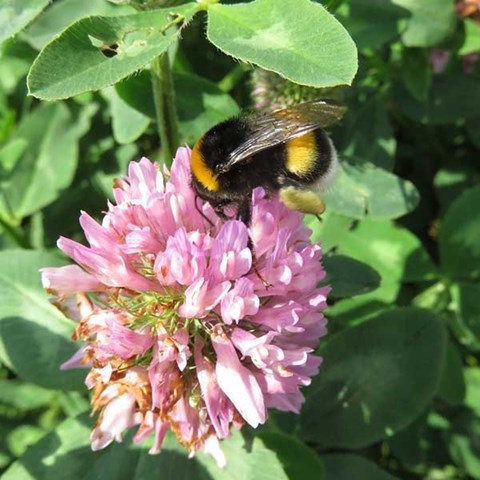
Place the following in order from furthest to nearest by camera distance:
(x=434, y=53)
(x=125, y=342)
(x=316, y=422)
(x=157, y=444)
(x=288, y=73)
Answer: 1. (x=434, y=53)
2. (x=316, y=422)
3. (x=157, y=444)
4. (x=125, y=342)
5. (x=288, y=73)

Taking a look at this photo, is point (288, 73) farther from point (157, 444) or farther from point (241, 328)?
point (157, 444)

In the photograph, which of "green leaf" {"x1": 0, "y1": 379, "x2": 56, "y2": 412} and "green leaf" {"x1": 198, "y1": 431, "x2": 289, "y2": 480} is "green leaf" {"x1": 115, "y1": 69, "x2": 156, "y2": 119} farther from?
"green leaf" {"x1": 0, "y1": 379, "x2": 56, "y2": 412}

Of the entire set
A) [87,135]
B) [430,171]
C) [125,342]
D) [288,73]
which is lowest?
[430,171]

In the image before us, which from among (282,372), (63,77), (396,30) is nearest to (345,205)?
(396,30)

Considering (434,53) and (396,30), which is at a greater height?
(396,30)

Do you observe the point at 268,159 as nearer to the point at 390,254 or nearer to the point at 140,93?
the point at 140,93

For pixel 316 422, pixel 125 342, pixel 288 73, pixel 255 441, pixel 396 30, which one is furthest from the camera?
pixel 396 30

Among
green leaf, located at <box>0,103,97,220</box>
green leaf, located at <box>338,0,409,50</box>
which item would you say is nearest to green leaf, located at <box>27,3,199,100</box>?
green leaf, located at <box>338,0,409,50</box>
